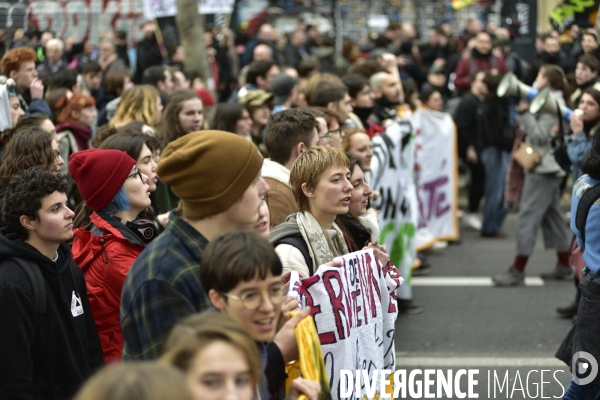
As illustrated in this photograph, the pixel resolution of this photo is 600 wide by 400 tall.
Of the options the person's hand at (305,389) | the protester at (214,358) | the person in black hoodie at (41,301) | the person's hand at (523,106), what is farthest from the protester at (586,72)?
the protester at (214,358)

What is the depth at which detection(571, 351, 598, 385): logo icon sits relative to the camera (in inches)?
183

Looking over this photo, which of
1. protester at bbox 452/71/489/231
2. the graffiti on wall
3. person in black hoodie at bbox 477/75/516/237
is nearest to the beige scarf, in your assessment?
person in black hoodie at bbox 477/75/516/237

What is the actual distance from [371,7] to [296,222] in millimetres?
19976

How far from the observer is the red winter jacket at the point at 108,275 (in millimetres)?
3883

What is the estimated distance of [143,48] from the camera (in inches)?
611

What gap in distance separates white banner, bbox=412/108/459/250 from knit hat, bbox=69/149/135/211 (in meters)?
6.32

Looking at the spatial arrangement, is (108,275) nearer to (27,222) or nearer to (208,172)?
(27,222)

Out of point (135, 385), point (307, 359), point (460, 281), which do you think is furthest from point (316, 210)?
point (460, 281)

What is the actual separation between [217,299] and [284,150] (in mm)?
2517

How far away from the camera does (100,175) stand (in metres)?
4.19

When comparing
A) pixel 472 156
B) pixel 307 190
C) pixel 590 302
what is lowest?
pixel 472 156

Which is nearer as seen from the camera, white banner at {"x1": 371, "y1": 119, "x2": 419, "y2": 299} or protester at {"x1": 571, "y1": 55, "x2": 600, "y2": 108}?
white banner at {"x1": 371, "y1": 119, "x2": 419, "y2": 299}

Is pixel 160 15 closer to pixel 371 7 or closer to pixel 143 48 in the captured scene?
pixel 143 48

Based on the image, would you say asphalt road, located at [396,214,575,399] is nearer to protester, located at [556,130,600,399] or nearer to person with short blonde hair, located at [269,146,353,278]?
protester, located at [556,130,600,399]
